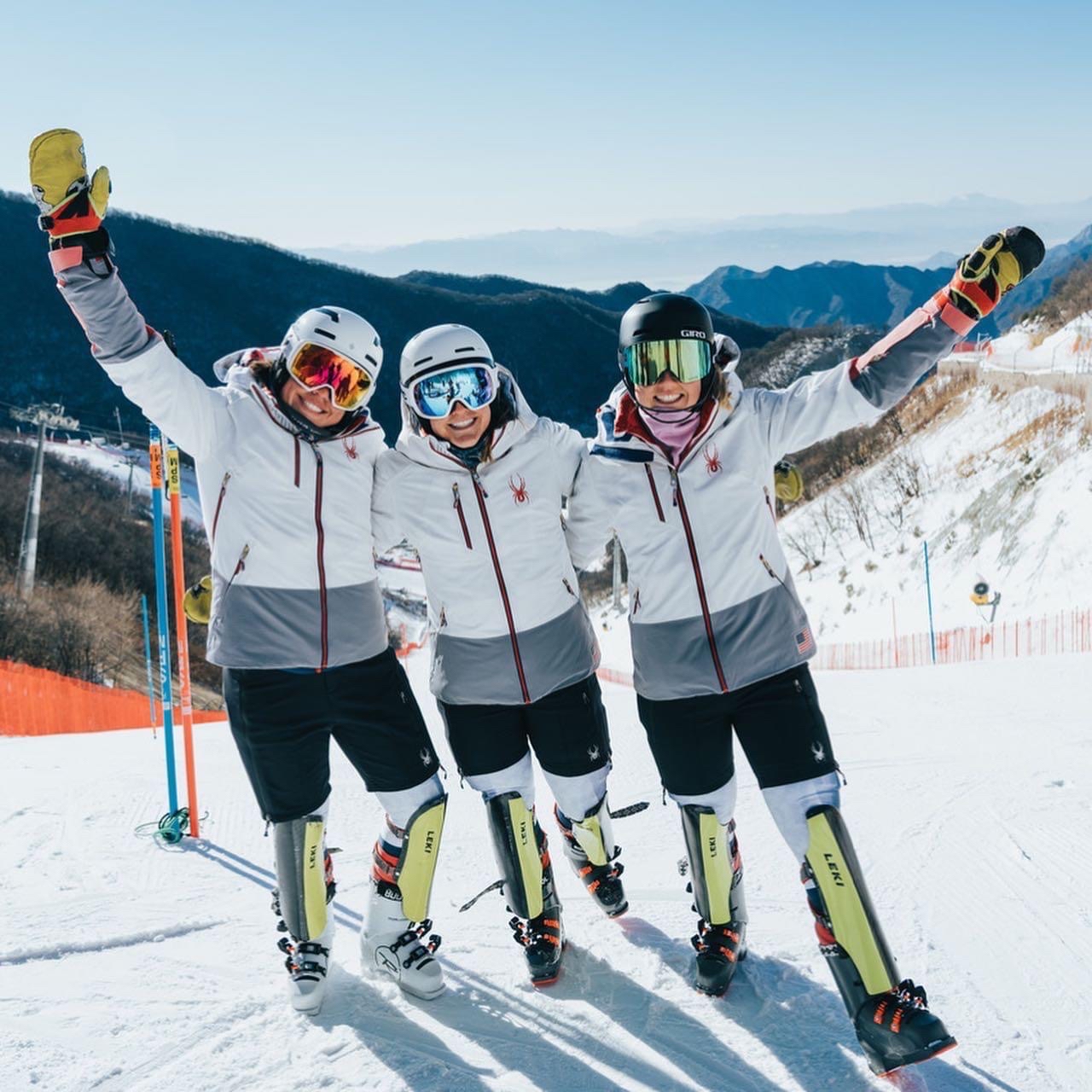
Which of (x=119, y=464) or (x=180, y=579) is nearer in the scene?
(x=180, y=579)

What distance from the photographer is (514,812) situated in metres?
3.48

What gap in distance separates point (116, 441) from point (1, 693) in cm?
6342

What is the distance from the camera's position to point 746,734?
3.19 m

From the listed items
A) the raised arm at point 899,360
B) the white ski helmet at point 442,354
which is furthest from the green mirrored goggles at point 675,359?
the white ski helmet at point 442,354

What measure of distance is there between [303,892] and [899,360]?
9.10ft

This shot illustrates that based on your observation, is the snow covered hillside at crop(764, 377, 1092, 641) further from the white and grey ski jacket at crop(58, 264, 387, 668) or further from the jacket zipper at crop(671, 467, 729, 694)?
the white and grey ski jacket at crop(58, 264, 387, 668)

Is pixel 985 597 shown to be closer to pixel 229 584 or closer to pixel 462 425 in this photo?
pixel 462 425

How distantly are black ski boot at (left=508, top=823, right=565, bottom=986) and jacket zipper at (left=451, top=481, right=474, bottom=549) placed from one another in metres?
1.12

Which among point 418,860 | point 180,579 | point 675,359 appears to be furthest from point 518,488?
point 180,579

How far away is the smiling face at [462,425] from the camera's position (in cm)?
329

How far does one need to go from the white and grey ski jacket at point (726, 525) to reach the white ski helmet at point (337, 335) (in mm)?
935

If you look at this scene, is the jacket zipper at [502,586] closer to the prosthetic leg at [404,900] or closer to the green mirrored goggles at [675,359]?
the prosthetic leg at [404,900]

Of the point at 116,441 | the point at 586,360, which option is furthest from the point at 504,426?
the point at 586,360

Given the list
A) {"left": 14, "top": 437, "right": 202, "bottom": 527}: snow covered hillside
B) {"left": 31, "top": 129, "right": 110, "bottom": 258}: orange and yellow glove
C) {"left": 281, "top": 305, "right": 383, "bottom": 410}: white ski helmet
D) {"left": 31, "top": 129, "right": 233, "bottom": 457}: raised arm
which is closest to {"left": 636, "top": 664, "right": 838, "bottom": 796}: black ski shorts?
{"left": 281, "top": 305, "right": 383, "bottom": 410}: white ski helmet
